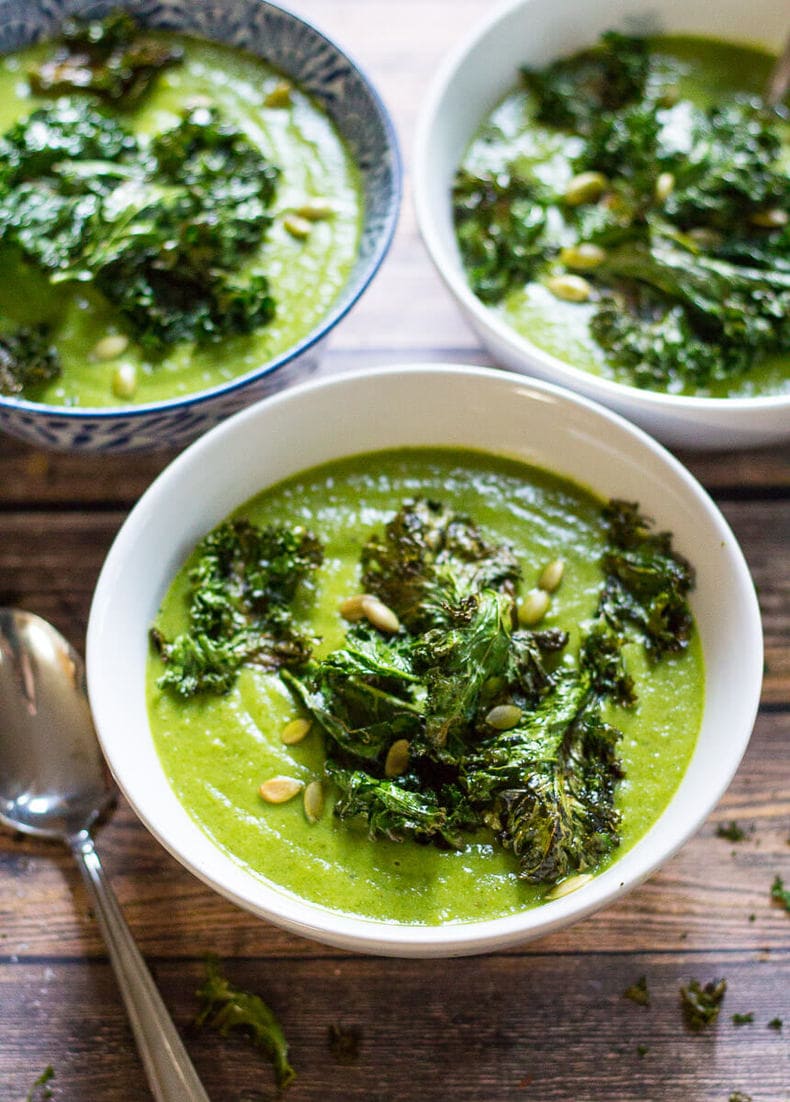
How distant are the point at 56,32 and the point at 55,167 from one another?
727 millimetres

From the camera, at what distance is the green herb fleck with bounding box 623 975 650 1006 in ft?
9.19

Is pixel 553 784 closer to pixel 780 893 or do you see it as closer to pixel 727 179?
pixel 780 893

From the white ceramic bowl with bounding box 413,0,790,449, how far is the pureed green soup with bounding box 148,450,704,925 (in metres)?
0.36

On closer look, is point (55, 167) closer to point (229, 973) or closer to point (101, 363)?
point (101, 363)

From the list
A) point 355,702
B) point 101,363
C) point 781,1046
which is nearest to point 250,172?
point 101,363

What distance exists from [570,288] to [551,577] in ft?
3.65

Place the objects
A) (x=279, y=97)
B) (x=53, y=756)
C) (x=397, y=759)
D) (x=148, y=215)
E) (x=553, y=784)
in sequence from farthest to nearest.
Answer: (x=279, y=97), (x=148, y=215), (x=53, y=756), (x=397, y=759), (x=553, y=784)

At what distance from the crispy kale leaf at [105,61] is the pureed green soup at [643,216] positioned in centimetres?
121

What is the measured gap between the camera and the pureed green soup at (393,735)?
2.58 metres

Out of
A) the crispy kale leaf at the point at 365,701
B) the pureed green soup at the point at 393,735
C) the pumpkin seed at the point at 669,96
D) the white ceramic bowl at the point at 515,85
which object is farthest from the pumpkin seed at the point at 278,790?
the pumpkin seed at the point at 669,96

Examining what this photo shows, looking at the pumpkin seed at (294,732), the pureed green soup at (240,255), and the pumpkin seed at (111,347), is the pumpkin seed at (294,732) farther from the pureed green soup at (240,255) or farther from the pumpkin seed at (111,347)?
the pumpkin seed at (111,347)

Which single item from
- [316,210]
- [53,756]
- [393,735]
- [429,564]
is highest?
[316,210]

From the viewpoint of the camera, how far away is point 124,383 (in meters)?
3.30

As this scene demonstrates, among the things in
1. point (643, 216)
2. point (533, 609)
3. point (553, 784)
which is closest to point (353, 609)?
point (533, 609)
